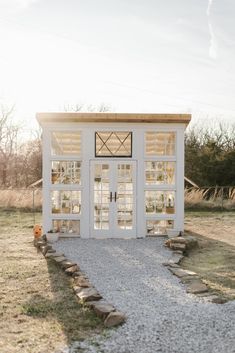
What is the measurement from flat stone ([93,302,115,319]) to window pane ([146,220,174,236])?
5955 mm

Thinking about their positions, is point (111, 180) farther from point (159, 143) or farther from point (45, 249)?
point (45, 249)

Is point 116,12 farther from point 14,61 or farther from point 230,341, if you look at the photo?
point 230,341

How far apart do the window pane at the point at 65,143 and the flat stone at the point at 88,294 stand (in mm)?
5642

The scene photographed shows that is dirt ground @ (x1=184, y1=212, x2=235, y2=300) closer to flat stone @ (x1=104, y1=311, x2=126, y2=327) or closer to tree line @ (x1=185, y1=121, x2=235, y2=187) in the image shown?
flat stone @ (x1=104, y1=311, x2=126, y2=327)

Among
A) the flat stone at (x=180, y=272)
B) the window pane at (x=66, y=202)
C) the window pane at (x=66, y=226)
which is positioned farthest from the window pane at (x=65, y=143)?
the flat stone at (x=180, y=272)

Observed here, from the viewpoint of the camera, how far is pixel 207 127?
33.4 m

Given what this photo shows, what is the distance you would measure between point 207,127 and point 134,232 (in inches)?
939

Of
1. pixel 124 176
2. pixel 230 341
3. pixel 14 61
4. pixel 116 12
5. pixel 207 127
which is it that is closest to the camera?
pixel 230 341

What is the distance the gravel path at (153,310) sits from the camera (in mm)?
4199

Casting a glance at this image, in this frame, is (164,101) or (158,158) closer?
(158,158)

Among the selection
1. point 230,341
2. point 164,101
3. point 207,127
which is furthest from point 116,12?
point 207,127

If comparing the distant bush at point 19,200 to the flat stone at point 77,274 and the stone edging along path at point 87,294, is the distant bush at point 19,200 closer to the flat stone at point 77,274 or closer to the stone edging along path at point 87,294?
the stone edging along path at point 87,294

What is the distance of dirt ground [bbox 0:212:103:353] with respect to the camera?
436 centimetres

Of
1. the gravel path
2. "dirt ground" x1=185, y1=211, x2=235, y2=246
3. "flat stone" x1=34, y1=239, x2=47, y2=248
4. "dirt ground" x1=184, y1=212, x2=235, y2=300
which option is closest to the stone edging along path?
the gravel path
